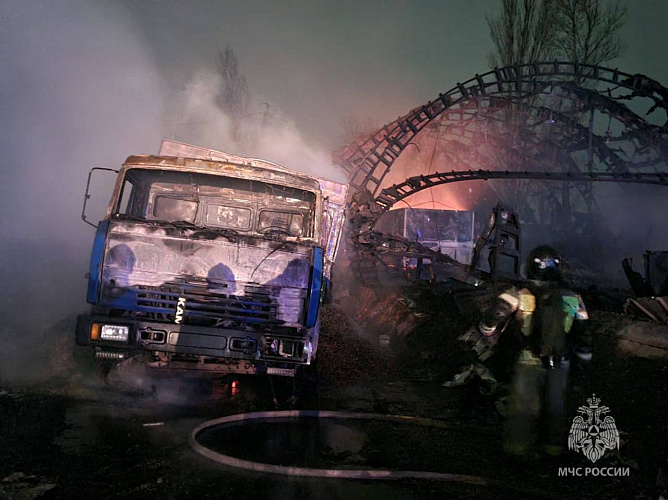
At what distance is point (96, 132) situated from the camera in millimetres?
19703

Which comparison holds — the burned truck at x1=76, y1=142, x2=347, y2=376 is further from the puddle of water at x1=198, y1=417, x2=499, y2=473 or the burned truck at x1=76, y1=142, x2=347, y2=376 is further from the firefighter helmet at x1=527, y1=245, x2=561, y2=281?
the firefighter helmet at x1=527, y1=245, x2=561, y2=281

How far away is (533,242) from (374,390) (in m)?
23.6

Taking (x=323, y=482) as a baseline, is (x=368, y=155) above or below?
above

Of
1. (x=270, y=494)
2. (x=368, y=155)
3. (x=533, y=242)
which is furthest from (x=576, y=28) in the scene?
(x=270, y=494)

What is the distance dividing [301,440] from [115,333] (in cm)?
211

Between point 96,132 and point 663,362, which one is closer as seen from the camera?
point 663,362

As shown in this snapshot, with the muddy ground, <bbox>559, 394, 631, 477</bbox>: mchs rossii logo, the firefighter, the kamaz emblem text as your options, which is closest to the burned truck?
the kamaz emblem text

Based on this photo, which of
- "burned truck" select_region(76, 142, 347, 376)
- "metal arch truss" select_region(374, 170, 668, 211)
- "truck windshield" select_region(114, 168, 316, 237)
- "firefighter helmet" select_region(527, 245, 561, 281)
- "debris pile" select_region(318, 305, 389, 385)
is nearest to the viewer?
"firefighter helmet" select_region(527, 245, 561, 281)

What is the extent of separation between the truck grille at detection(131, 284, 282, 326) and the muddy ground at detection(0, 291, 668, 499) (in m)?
1.03

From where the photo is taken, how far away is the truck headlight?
14.7ft

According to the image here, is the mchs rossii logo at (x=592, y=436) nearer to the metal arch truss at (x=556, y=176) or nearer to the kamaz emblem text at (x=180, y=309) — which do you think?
the kamaz emblem text at (x=180, y=309)

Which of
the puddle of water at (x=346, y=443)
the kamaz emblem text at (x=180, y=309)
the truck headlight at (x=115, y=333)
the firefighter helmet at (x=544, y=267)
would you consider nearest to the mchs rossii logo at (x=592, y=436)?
the puddle of water at (x=346, y=443)

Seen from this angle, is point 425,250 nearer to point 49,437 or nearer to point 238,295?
point 238,295

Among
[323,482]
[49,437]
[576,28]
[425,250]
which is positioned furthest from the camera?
[576,28]
